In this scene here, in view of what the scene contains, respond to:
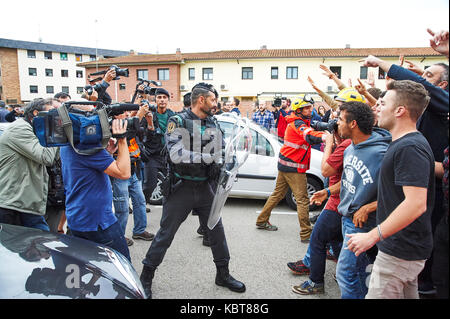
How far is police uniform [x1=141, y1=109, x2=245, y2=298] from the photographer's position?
9.02 ft

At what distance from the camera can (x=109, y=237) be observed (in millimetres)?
2396

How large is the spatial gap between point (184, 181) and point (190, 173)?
11cm

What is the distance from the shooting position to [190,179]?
2.83 metres

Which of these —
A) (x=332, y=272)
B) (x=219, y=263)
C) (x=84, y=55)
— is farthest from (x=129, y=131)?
(x=84, y=55)

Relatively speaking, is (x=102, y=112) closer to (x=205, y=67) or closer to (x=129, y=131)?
(x=129, y=131)

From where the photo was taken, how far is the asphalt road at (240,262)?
3025mm

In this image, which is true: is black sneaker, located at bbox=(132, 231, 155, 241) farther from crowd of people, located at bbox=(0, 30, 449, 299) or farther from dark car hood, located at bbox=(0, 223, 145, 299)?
dark car hood, located at bbox=(0, 223, 145, 299)

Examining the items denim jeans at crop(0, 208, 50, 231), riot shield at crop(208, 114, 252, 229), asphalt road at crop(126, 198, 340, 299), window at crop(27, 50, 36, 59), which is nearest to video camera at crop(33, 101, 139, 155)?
riot shield at crop(208, 114, 252, 229)

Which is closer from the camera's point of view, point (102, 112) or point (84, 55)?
point (102, 112)

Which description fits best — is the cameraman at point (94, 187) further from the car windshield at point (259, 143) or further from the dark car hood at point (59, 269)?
the car windshield at point (259, 143)

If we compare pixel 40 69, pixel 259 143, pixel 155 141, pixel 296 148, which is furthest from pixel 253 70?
pixel 40 69

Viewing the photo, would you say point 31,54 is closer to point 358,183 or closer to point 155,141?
point 155,141
